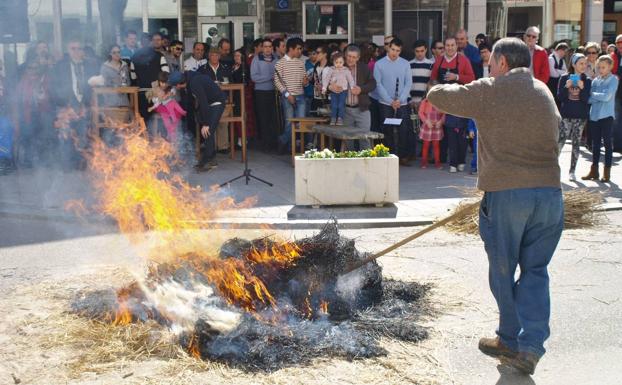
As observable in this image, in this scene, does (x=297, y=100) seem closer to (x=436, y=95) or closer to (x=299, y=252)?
(x=299, y=252)

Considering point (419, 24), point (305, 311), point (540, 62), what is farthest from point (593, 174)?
point (419, 24)

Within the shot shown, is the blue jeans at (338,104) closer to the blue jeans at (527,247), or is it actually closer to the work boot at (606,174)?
the work boot at (606,174)

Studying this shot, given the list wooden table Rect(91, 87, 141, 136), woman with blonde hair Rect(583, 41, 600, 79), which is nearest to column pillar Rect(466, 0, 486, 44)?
woman with blonde hair Rect(583, 41, 600, 79)

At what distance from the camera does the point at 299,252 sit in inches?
251

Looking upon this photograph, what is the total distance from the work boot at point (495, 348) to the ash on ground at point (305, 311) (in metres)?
0.46

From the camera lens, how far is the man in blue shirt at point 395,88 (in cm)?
1278

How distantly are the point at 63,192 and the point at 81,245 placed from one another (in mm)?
2953

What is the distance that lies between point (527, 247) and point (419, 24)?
1705 cm

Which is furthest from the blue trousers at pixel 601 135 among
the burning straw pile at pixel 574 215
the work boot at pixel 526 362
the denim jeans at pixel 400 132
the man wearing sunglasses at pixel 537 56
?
the work boot at pixel 526 362

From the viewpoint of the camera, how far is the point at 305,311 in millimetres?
5859

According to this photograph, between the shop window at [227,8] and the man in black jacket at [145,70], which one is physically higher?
the shop window at [227,8]

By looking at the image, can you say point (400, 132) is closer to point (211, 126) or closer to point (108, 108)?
point (211, 126)

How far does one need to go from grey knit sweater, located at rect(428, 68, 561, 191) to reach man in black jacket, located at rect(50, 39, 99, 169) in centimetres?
897

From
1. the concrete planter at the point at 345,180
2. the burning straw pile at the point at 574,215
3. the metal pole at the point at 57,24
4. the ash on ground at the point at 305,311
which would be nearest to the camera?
the ash on ground at the point at 305,311
